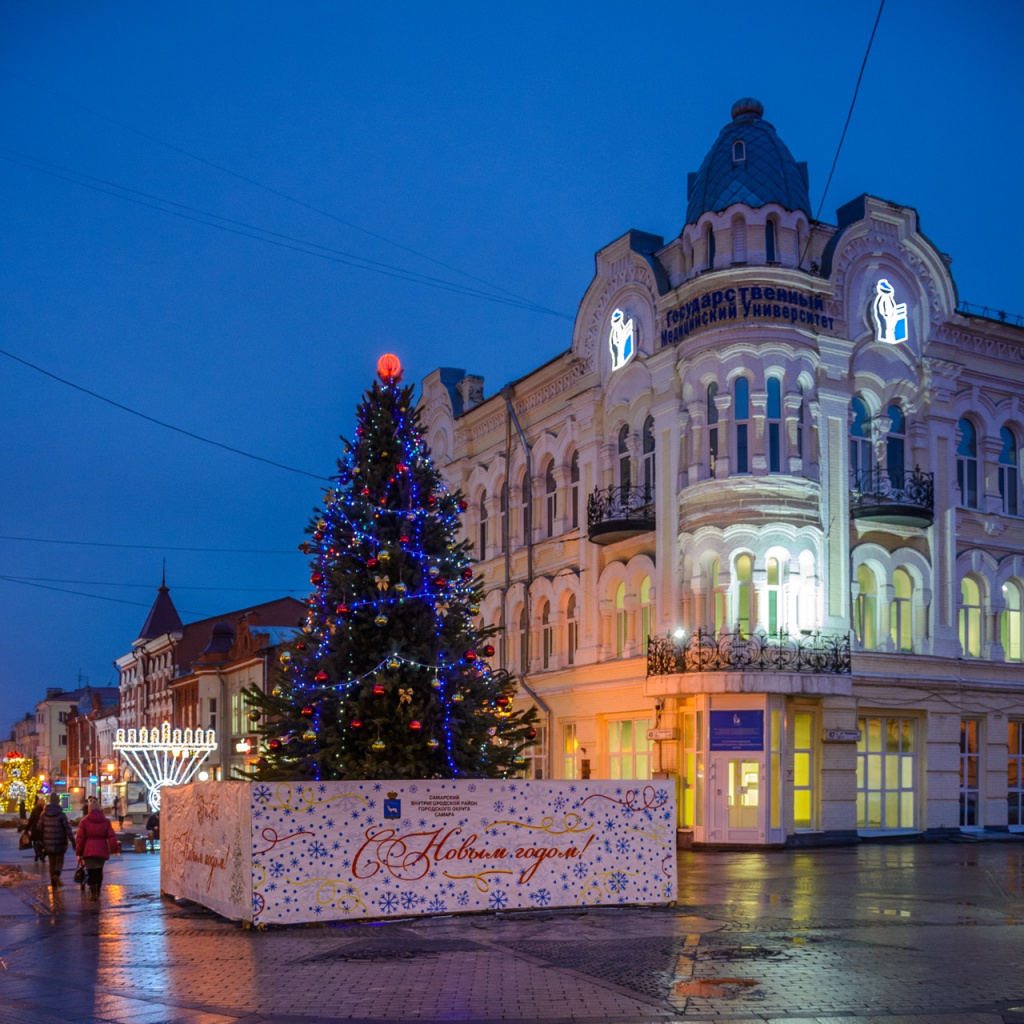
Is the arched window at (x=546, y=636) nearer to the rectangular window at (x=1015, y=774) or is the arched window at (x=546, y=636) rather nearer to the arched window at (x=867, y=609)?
the arched window at (x=867, y=609)

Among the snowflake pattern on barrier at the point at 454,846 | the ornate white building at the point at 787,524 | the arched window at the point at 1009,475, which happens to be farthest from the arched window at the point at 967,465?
the snowflake pattern on barrier at the point at 454,846

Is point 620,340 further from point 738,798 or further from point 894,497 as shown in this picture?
point 738,798

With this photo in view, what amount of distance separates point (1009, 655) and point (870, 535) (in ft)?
19.4

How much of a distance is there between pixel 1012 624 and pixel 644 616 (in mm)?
9852

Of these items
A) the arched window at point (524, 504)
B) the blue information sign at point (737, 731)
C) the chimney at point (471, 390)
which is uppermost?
the chimney at point (471, 390)

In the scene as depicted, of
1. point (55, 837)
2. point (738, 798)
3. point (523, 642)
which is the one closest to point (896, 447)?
point (738, 798)

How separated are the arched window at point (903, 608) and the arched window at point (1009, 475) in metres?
4.45

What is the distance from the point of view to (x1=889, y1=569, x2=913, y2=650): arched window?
32.1m

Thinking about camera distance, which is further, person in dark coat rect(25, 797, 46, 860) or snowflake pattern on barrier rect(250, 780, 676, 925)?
person in dark coat rect(25, 797, 46, 860)

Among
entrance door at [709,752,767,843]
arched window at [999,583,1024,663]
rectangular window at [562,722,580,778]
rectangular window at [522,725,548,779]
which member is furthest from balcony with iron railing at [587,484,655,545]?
arched window at [999,583,1024,663]

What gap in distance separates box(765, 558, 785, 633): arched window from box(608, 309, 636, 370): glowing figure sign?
684 cm

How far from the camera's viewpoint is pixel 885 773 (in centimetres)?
3148

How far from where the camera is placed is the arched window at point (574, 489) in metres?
36.1

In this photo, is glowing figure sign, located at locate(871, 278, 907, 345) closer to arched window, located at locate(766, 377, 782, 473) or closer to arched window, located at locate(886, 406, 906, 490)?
arched window, located at locate(886, 406, 906, 490)
